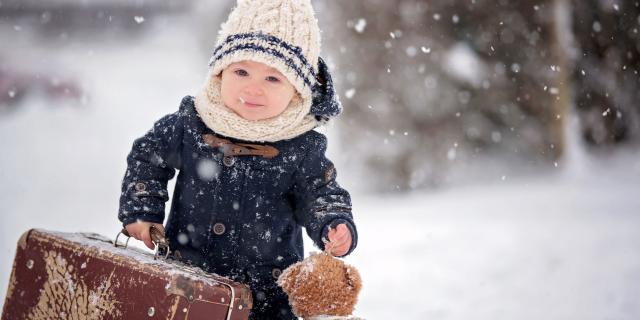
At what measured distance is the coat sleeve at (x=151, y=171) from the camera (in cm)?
204

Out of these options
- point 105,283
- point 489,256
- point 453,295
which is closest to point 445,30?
point 489,256

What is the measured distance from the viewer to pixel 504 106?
28.2ft

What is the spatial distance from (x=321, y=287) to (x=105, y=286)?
2.00 ft

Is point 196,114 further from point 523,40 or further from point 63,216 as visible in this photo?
point 523,40

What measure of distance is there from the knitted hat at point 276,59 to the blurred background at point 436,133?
1.91 metres

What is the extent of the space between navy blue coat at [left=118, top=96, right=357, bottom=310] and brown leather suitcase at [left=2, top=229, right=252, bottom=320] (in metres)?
0.30

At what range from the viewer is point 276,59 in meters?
2.02

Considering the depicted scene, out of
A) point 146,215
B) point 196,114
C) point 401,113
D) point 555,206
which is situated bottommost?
point 146,215

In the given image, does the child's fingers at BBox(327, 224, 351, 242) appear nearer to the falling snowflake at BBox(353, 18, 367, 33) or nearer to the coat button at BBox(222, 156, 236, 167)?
the coat button at BBox(222, 156, 236, 167)

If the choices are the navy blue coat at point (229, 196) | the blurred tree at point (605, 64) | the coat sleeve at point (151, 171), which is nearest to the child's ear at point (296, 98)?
the navy blue coat at point (229, 196)

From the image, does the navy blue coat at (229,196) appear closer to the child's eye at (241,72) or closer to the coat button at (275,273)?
the coat button at (275,273)

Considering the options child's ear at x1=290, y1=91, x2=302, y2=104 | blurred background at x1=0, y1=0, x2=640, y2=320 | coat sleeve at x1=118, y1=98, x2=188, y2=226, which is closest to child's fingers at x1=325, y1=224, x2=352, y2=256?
child's ear at x1=290, y1=91, x2=302, y2=104

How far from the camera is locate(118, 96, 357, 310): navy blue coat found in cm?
207

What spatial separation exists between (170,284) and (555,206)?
6.42m
